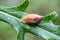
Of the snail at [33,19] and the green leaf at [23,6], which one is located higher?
the green leaf at [23,6]

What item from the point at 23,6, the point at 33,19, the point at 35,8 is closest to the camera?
the point at 33,19

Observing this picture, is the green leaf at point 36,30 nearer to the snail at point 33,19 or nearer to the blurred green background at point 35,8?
the snail at point 33,19

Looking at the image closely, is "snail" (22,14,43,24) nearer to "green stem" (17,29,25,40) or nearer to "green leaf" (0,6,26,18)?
"green stem" (17,29,25,40)

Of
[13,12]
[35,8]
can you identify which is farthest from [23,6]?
[35,8]

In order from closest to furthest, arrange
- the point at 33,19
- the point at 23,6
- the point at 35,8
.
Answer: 1. the point at 33,19
2. the point at 23,6
3. the point at 35,8

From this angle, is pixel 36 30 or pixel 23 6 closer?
pixel 36 30

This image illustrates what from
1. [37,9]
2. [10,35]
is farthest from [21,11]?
[37,9]

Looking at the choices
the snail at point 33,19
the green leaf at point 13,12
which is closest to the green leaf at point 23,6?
the green leaf at point 13,12

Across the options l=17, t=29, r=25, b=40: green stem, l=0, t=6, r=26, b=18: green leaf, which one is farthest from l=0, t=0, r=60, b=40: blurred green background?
l=17, t=29, r=25, b=40: green stem

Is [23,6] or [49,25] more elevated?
[23,6]

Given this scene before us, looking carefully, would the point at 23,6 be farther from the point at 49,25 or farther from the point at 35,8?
the point at 35,8

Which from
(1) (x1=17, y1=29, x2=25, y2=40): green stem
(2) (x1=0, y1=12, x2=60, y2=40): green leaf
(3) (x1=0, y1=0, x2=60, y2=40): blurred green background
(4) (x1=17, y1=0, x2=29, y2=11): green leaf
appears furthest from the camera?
(3) (x1=0, y1=0, x2=60, y2=40): blurred green background

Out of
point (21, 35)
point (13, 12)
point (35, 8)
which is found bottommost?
point (21, 35)

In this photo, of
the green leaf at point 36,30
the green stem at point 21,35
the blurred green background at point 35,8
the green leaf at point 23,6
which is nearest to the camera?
the green leaf at point 36,30
